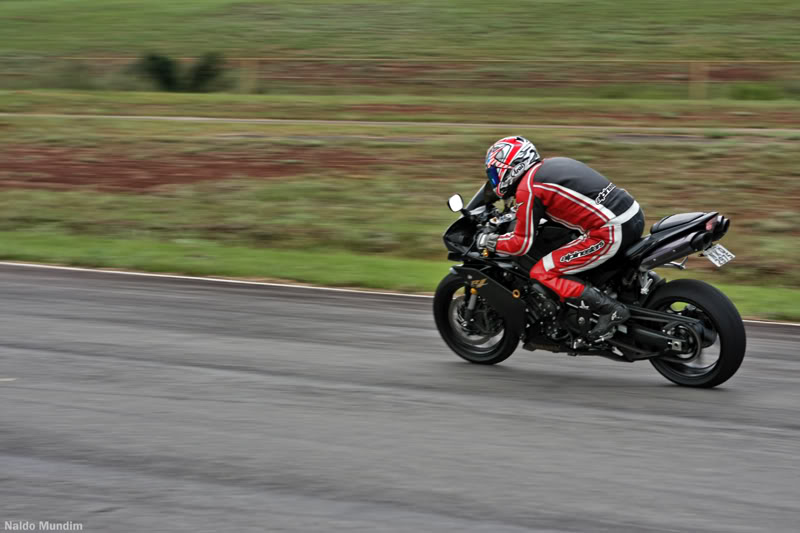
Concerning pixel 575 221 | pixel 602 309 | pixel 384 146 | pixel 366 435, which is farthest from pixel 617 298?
pixel 384 146

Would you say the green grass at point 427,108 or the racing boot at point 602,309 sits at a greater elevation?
the green grass at point 427,108

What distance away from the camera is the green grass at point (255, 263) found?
12.5 metres

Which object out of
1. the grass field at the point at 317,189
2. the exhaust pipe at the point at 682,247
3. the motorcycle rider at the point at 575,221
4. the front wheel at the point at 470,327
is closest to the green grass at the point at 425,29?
the grass field at the point at 317,189

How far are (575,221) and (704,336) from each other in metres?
1.24

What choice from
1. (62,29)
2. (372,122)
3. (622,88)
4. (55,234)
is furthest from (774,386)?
(62,29)

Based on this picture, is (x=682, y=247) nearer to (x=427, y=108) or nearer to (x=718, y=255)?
(x=718, y=255)

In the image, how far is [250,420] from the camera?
6641 millimetres

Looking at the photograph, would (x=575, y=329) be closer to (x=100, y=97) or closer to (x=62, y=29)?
(x=100, y=97)

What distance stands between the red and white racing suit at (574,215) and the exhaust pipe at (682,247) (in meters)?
0.34

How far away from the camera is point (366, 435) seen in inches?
250

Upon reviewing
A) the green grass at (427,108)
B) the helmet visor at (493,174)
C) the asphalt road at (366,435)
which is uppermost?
the green grass at (427,108)

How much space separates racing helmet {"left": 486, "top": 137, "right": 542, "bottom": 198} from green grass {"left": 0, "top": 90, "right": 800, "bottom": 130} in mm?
16573

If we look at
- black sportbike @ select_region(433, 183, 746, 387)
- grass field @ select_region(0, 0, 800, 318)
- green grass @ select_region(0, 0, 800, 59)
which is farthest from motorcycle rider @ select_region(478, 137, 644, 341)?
green grass @ select_region(0, 0, 800, 59)

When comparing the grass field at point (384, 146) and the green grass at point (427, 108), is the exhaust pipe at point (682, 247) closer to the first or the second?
the grass field at point (384, 146)
